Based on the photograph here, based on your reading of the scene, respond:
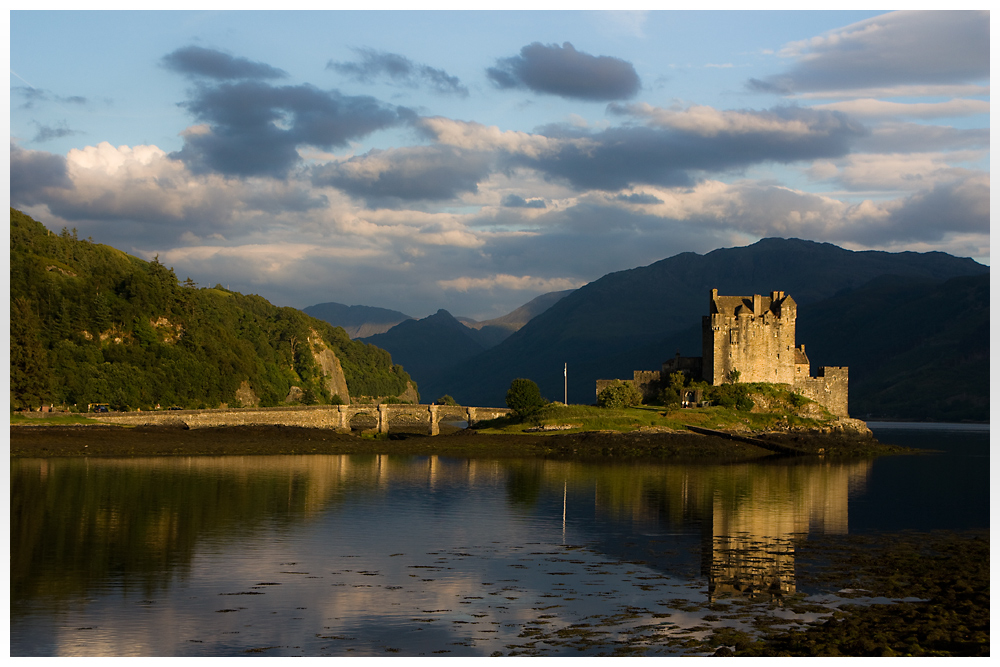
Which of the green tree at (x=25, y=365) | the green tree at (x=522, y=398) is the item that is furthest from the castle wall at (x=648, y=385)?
the green tree at (x=25, y=365)

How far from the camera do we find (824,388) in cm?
10750

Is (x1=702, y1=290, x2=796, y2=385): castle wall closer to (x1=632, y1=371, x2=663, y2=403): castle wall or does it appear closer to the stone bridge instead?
(x1=632, y1=371, x2=663, y2=403): castle wall

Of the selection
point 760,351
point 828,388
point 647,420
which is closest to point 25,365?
point 647,420

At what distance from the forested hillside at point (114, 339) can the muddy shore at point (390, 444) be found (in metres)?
17.7

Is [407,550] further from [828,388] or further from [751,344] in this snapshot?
[828,388]

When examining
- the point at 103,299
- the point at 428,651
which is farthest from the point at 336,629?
the point at 103,299

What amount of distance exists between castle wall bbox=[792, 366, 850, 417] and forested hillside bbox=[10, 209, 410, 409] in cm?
7621

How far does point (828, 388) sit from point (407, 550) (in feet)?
267

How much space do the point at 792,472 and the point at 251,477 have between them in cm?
4183

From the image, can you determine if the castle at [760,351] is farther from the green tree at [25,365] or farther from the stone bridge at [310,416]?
the green tree at [25,365]

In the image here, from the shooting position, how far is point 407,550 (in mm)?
38094

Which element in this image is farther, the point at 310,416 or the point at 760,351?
the point at 310,416

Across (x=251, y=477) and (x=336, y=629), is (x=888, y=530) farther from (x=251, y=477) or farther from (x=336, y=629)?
→ (x=251, y=477)

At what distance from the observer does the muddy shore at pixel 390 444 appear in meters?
80.4
